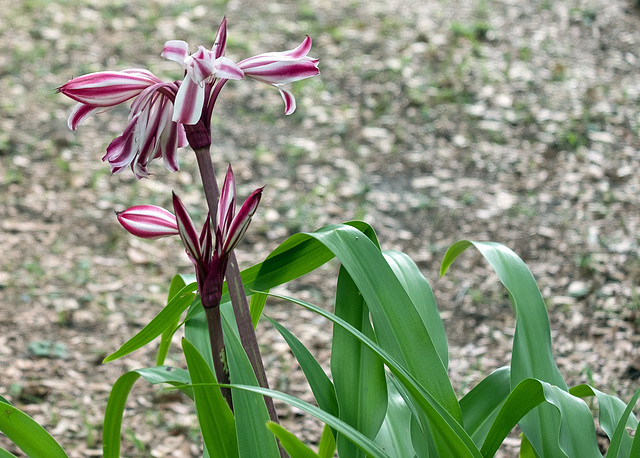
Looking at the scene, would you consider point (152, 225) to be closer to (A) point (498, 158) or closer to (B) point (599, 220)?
(B) point (599, 220)

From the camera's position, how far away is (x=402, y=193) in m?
3.53

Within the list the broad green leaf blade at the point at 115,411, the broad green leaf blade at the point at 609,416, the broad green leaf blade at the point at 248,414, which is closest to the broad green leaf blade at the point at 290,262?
the broad green leaf blade at the point at 248,414

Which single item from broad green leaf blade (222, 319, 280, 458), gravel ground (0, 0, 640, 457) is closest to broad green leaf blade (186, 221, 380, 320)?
broad green leaf blade (222, 319, 280, 458)

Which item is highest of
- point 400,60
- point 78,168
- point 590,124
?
point 400,60

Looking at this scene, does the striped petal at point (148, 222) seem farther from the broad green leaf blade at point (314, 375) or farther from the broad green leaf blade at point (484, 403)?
the broad green leaf blade at point (484, 403)

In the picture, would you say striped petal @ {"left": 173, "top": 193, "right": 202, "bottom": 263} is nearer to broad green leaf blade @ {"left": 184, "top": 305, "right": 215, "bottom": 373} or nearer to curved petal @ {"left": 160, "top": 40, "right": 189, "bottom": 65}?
curved petal @ {"left": 160, "top": 40, "right": 189, "bottom": 65}

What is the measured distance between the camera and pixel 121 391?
1.31 metres

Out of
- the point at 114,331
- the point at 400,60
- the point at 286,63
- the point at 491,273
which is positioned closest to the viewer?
the point at 286,63

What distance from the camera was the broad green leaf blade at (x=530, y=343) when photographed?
129 centimetres

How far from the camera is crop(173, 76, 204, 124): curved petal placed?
0.95 metres

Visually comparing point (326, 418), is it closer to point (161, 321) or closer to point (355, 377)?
point (355, 377)

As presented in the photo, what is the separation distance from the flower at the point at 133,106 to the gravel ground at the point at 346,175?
1.11m

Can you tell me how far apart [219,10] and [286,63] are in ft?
14.2

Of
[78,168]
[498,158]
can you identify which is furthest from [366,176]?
[78,168]
